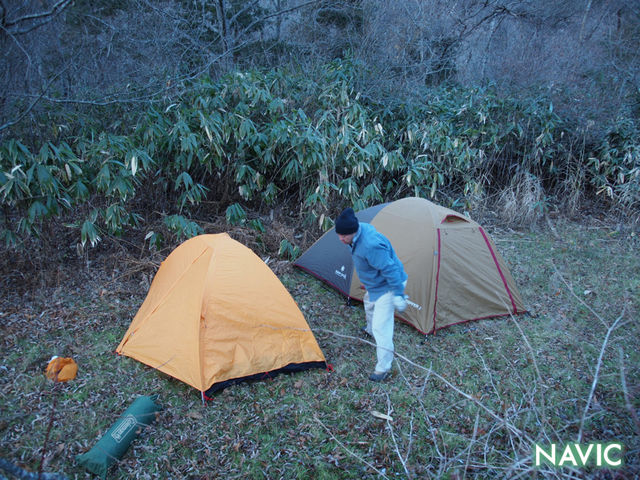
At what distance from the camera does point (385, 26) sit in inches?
334

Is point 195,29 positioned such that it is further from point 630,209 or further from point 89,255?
point 630,209

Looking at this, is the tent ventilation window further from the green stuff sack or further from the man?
the green stuff sack

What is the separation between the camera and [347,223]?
3201 mm

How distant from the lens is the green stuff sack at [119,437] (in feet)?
8.32

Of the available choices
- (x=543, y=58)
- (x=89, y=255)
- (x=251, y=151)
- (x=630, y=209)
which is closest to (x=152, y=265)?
(x=89, y=255)

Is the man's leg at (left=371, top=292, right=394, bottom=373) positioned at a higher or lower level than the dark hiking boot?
higher

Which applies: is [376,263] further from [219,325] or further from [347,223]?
[219,325]

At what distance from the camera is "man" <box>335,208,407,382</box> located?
324 centimetres

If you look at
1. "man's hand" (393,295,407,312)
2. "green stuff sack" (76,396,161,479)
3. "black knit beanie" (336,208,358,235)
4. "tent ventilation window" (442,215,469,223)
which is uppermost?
"black knit beanie" (336,208,358,235)

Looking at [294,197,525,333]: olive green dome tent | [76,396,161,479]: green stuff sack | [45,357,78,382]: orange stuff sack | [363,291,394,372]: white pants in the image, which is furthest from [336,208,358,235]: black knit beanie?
[45,357,78,382]: orange stuff sack

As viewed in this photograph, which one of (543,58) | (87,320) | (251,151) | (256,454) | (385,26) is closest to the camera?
(256,454)

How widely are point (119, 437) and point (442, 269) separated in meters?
3.27

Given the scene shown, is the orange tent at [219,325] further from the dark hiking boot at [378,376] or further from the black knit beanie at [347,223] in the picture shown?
the black knit beanie at [347,223]

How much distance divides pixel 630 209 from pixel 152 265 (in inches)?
341
